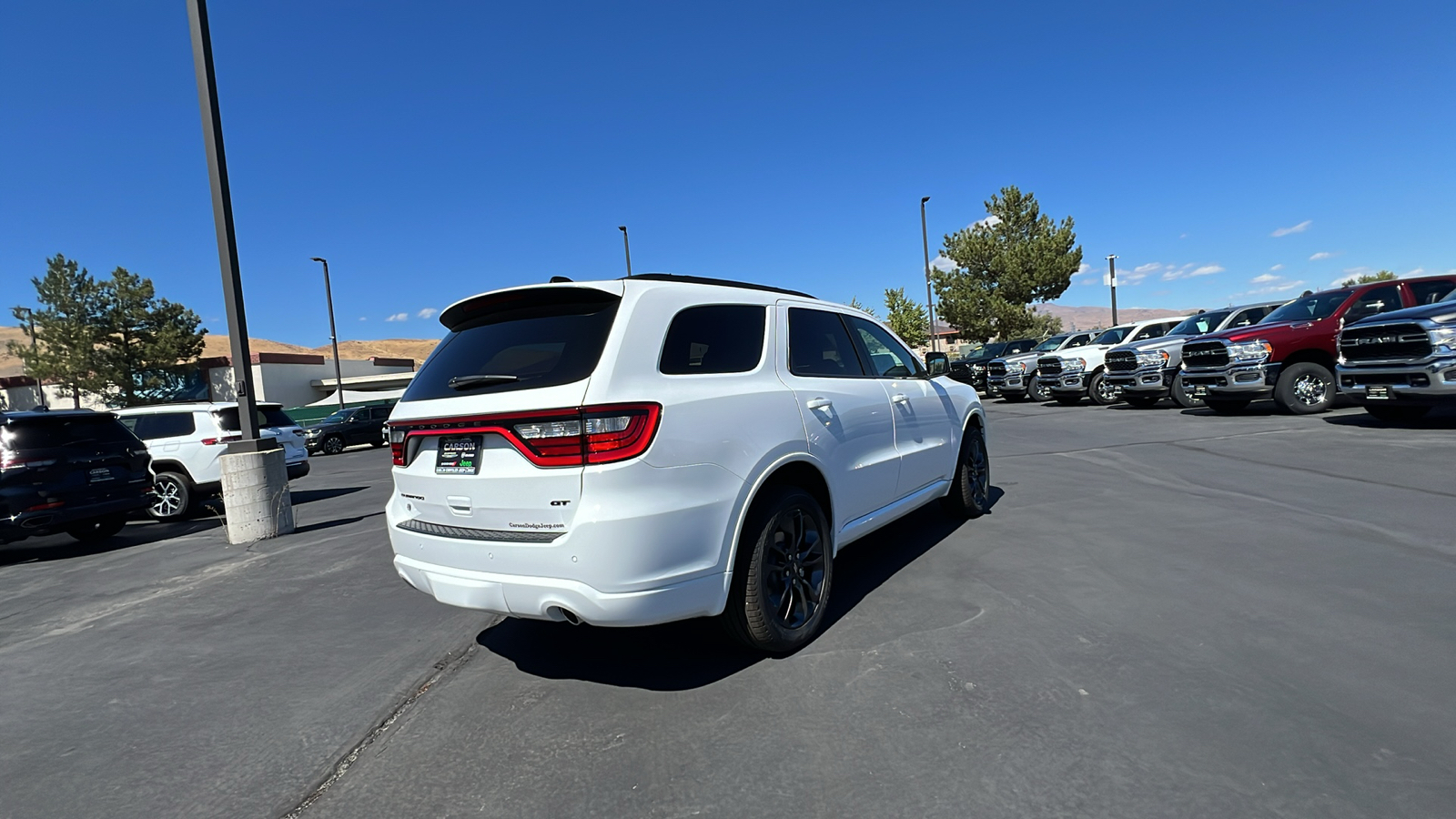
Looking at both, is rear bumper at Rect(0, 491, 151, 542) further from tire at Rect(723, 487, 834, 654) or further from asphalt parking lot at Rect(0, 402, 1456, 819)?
tire at Rect(723, 487, 834, 654)

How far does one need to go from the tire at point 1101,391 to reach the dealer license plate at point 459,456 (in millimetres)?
17147

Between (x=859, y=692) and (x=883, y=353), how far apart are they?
2.65 m

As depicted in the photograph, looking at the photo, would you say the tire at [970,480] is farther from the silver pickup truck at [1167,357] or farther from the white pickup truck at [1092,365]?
the white pickup truck at [1092,365]

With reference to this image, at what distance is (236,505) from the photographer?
7520 mm

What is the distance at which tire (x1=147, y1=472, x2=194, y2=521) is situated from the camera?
1061 cm

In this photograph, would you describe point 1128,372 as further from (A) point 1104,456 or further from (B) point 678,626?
(B) point 678,626

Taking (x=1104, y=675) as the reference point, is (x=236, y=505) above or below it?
above

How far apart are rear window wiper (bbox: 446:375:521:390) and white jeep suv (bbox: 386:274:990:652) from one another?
0.02 meters

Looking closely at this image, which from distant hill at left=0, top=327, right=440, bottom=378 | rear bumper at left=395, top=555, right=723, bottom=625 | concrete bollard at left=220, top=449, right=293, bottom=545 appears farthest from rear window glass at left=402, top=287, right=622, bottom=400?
distant hill at left=0, top=327, right=440, bottom=378

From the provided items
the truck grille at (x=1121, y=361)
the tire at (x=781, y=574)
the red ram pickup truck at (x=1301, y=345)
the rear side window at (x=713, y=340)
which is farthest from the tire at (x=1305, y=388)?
the rear side window at (x=713, y=340)

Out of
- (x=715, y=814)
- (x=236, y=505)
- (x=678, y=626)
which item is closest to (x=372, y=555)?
(x=236, y=505)

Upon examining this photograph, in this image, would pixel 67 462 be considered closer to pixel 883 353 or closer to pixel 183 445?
pixel 183 445

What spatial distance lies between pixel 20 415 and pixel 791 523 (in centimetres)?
891

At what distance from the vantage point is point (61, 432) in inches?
314
